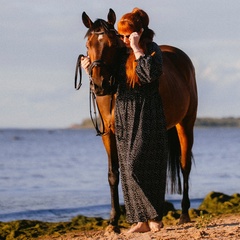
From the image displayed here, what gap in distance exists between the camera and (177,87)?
8828mm

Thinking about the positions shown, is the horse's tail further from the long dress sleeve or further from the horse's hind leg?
the long dress sleeve

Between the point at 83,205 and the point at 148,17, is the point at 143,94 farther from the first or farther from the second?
the point at 83,205

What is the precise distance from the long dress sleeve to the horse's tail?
2561mm

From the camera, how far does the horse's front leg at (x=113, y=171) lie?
308 inches

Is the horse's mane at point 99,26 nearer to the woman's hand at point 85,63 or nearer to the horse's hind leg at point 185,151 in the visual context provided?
the woman's hand at point 85,63

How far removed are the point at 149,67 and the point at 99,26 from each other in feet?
2.27

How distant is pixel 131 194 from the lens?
7.57m

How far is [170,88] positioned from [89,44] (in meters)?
1.50

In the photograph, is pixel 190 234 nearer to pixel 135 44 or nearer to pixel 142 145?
pixel 142 145

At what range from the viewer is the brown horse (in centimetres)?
724

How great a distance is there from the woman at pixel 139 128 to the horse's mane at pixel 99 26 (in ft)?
0.42

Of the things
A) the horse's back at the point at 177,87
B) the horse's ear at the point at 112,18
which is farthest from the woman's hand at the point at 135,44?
the horse's back at the point at 177,87

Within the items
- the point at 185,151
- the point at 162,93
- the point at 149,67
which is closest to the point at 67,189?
the point at 185,151

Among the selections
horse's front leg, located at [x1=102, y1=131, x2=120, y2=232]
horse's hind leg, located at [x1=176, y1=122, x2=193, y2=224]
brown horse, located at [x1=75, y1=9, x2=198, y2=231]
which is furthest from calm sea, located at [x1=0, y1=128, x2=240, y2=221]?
horse's front leg, located at [x1=102, y1=131, x2=120, y2=232]
